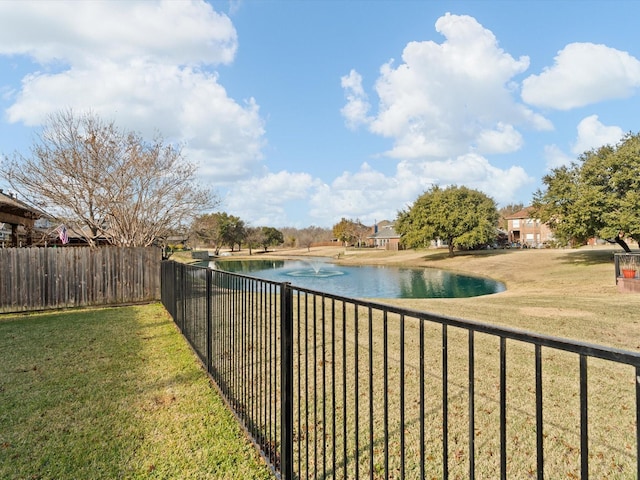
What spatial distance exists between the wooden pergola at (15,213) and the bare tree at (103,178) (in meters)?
0.44

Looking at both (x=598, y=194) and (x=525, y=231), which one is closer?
(x=598, y=194)

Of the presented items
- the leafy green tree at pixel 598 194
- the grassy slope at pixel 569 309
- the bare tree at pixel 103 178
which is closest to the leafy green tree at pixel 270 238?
the leafy green tree at pixel 598 194

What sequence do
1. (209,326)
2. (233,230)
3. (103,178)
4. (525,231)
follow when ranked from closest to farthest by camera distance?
(209,326)
(103,178)
(525,231)
(233,230)

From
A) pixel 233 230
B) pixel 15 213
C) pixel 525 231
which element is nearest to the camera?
pixel 15 213

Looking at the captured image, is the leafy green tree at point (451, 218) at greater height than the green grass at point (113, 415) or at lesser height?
greater

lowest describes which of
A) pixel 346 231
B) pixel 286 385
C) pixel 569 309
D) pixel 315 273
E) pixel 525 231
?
pixel 315 273

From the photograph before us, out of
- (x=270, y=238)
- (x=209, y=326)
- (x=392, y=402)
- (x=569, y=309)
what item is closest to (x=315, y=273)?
(x=569, y=309)

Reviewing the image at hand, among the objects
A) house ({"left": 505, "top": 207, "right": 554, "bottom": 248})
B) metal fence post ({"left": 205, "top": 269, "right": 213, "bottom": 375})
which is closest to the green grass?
metal fence post ({"left": 205, "top": 269, "right": 213, "bottom": 375})

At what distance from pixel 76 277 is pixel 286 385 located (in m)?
Answer: 8.84

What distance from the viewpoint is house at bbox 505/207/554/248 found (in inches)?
1783

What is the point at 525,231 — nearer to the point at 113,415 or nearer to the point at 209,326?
the point at 209,326

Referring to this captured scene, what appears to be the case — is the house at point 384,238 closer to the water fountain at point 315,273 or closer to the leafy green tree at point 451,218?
the leafy green tree at point 451,218

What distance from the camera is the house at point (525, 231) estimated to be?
45281 mm

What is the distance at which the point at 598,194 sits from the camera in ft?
56.6
